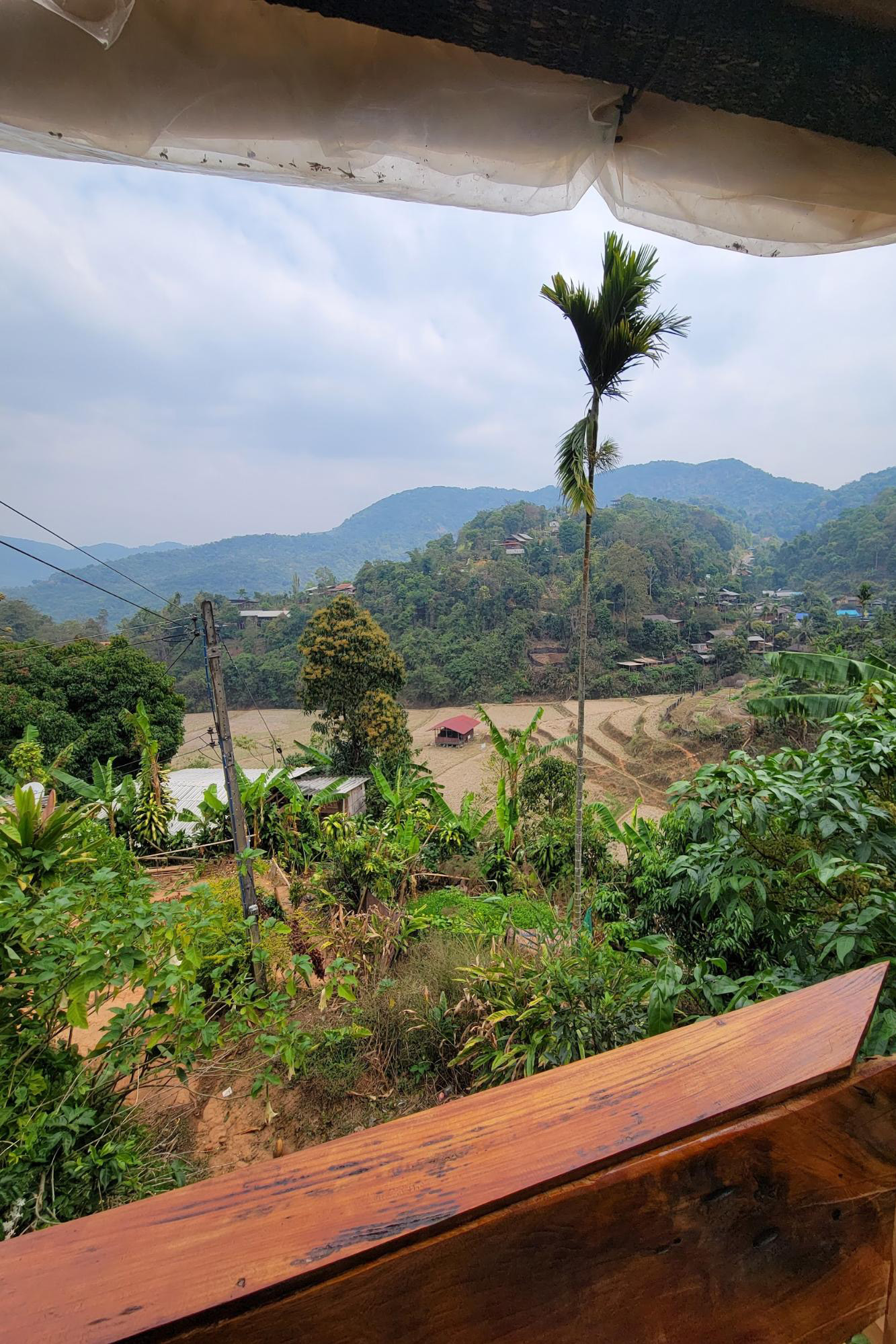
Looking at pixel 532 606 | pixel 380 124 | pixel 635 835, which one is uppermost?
pixel 380 124

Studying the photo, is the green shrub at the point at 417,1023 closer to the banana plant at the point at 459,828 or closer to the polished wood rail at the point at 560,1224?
the polished wood rail at the point at 560,1224

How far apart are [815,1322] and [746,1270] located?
2.9 inches

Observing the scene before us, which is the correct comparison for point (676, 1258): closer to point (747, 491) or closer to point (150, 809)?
point (150, 809)

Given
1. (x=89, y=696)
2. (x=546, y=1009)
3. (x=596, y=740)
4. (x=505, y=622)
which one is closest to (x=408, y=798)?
(x=546, y=1009)

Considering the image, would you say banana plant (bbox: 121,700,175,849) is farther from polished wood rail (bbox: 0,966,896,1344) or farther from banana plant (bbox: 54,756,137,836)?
polished wood rail (bbox: 0,966,896,1344)

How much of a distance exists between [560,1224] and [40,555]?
53614mm

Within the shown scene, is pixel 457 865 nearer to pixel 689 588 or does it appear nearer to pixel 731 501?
pixel 689 588

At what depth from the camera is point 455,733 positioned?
738 inches

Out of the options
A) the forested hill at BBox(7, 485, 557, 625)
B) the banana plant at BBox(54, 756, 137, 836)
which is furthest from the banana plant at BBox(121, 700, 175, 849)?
the forested hill at BBox(7, 485, 557, 625)

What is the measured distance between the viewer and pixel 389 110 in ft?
1.76

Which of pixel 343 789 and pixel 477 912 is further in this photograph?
pixel 343 789

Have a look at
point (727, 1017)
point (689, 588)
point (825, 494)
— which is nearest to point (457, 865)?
point (727, 1017)

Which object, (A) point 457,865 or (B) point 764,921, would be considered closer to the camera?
(B) point 764,921

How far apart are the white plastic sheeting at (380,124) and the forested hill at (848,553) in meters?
31.1
